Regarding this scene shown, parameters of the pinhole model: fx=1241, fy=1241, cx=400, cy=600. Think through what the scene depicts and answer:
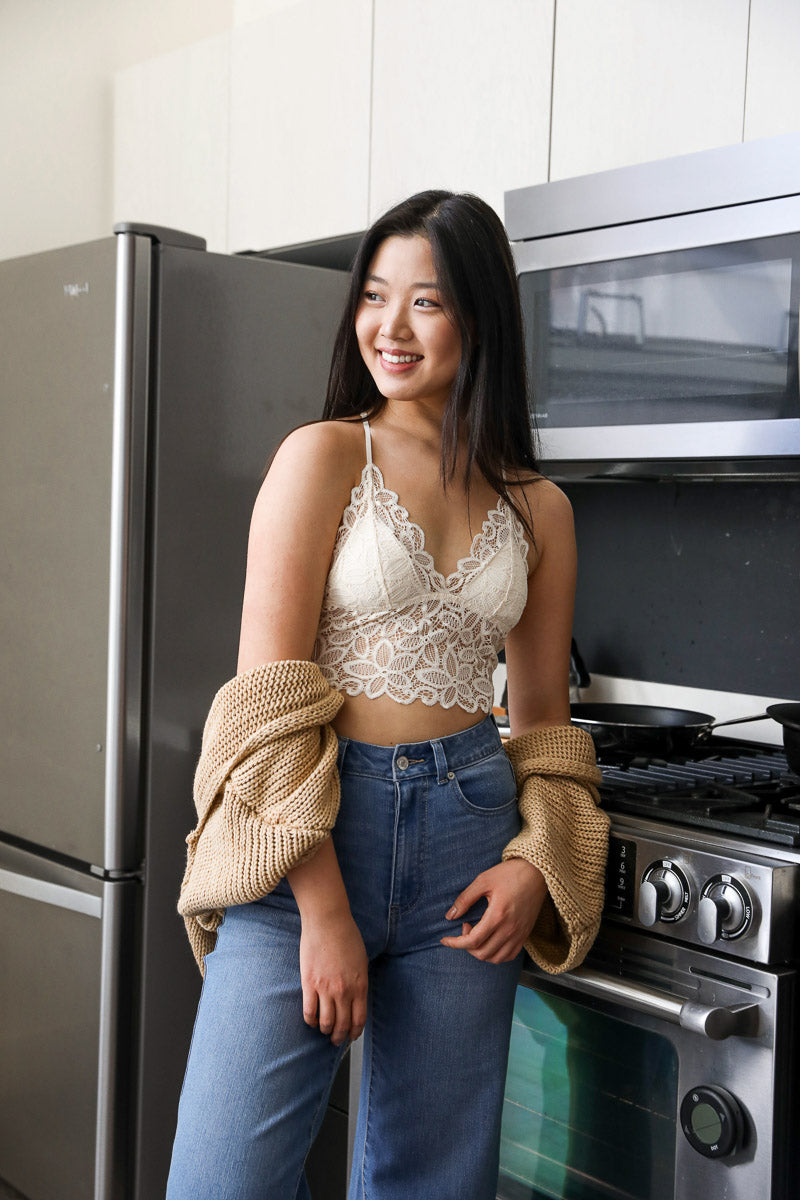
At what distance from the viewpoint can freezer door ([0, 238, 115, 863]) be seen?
1849mm

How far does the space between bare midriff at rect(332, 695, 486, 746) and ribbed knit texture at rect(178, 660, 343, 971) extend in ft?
0.17

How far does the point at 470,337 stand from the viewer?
1222 millimetres

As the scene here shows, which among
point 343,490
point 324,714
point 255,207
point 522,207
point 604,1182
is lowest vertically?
point 604,1182

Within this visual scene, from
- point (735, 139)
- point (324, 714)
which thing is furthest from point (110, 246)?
point (324, 714)

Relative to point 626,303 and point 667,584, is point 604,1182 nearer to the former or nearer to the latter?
point 667,584

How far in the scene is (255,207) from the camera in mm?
2348

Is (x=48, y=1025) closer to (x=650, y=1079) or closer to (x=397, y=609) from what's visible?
(x=650, y=1079)

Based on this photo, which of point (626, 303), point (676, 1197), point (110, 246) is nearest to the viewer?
point (676, 1197)

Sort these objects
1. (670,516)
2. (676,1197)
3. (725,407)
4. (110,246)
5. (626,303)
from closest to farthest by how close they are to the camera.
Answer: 1. (676,1197)
2. (725,407)
3. (626,303)
4. (110,246)
5. (670,516)

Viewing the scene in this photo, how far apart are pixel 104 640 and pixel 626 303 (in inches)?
34.9

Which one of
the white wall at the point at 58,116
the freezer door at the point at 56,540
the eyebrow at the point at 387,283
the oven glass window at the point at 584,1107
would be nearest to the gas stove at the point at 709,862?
the oven glass window at the point at 584,1107

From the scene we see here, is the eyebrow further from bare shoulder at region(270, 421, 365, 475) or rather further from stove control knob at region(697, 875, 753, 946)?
stove control knob at region(697, 875, 753, 946)

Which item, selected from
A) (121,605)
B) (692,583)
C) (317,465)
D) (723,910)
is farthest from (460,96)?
(723,910)

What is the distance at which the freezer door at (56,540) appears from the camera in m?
1.85
